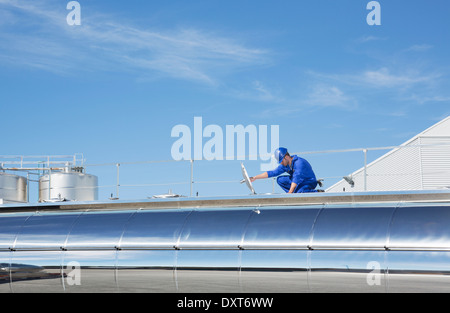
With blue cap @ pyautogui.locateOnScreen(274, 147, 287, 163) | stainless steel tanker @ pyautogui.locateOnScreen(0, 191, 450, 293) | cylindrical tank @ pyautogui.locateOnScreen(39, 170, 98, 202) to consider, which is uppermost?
blue cap @ pyautogui.locateOnScreen(274, 147, 287, 163)

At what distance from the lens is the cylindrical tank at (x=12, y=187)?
70.0 ft

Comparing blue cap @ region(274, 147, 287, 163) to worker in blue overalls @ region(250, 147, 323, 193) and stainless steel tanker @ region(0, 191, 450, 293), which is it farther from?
stainless steel tanker @ region(0, 191, 450, 293)

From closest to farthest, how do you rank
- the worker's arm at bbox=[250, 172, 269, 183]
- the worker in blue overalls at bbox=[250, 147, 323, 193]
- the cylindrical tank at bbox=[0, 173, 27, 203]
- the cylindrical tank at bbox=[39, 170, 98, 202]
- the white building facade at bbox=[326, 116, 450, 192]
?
the worker in blue overalls at bbox=[250, 147, 323, 193]
the worker's arm at bbox=[250, 172, 269, 183]
the cylindrical tank at bbox=[0, 173, 27, 203]
the cylindrical tank at bbox=[39, 170, 98, 202]
the white building facade at bbox=[326, 116, 450, 192]

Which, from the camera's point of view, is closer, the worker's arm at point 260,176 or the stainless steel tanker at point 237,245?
the stainless steel tanker at point 237,245

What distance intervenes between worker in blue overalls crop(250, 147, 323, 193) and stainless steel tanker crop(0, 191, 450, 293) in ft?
2.81

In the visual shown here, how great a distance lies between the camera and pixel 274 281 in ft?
36.0

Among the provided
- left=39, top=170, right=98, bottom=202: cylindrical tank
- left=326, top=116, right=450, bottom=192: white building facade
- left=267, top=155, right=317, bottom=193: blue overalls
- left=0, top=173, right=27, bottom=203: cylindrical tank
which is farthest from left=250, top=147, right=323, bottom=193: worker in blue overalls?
left=326, top=116, right=450, bottom=192: white building facade

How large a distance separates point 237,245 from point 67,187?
483 inches

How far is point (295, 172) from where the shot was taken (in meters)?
12.9

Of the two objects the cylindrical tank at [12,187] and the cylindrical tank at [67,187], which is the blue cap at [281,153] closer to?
the cylindrical tank at [67,187]

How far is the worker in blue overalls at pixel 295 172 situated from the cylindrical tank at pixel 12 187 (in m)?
11.4

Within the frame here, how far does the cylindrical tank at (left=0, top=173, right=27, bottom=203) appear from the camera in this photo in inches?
840

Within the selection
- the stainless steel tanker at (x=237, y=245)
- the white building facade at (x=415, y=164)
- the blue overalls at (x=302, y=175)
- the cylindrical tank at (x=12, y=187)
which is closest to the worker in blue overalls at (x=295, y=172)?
the blue overalls at (x=302, y=175)

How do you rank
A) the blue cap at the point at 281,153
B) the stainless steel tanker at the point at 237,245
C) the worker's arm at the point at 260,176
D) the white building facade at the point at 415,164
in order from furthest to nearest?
the white building facade at the point at 415,164, the worker's arm at the point at 260,176, the blue cap at the point at 281,153, the stainless steel tanker at the point at 237,245
